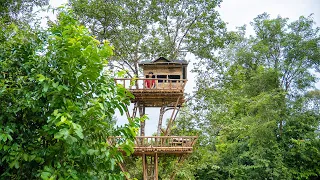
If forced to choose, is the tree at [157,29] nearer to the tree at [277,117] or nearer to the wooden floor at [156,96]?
the wooden floor at [156,96]

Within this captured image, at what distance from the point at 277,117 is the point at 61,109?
967cm

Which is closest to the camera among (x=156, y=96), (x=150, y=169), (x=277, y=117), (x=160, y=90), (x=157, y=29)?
(x=160, y=90)

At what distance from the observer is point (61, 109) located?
2.30 metres

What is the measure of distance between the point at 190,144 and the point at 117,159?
4.90m

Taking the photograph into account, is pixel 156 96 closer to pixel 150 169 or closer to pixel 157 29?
pixel 150 169

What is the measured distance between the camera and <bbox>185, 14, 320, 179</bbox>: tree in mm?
10766

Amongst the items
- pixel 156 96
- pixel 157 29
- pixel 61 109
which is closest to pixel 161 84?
pixel 156 96

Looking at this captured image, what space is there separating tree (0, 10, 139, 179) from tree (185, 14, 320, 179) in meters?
7.35

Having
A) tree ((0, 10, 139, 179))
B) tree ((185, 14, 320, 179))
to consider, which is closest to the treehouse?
tree ((185, 14, 320, 179))

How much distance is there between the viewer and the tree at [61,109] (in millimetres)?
2369

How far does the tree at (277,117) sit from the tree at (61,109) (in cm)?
735

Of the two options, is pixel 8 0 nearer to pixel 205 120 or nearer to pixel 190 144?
pixel 190 144

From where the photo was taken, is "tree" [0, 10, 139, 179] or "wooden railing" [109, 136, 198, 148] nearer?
"tree" [0, 10, 139, 179]

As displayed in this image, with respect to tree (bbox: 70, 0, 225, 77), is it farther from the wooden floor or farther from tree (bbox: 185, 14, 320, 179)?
tree (bbox: 185, 14, 320, 179)
